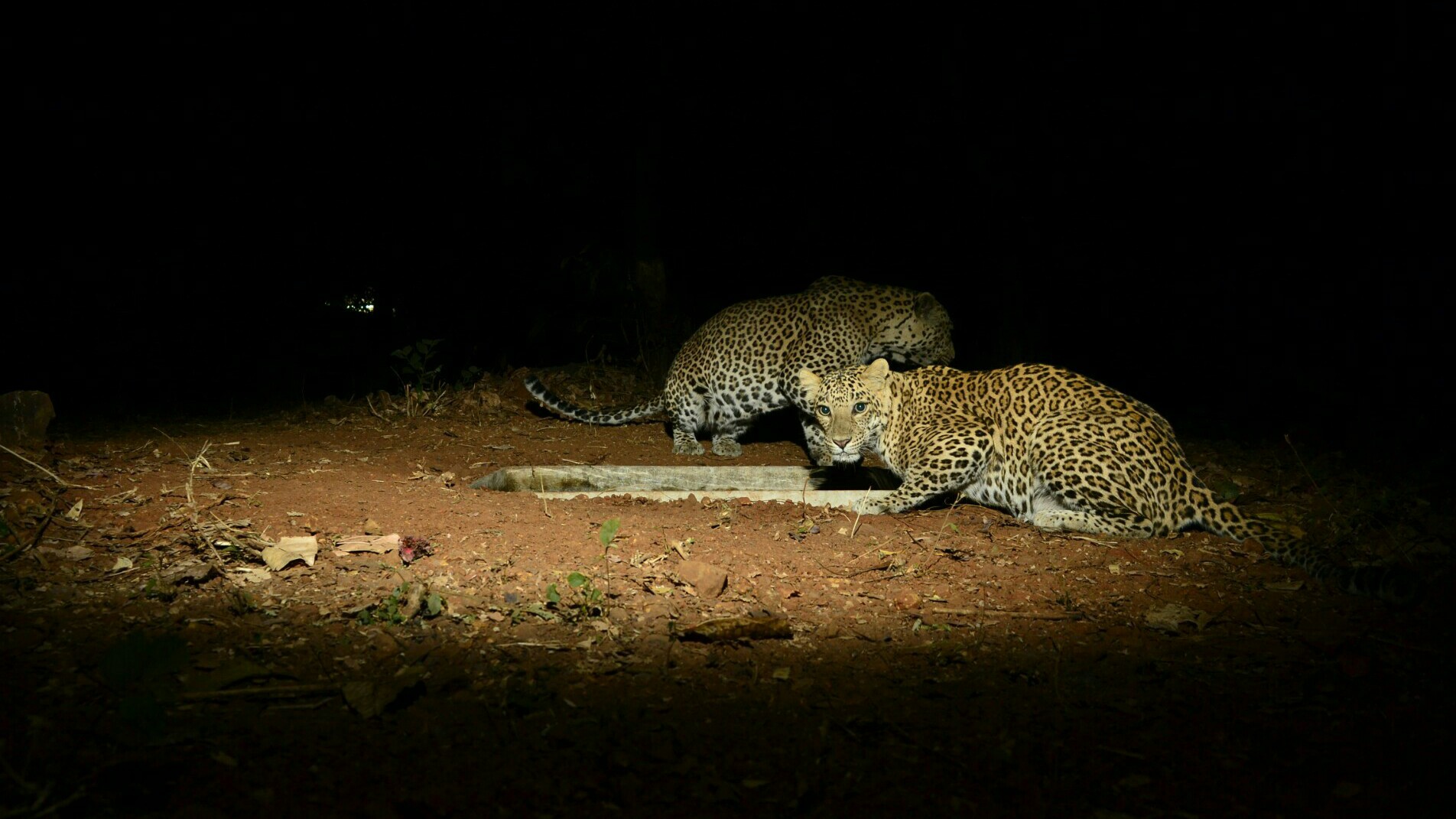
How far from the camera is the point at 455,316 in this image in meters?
17.4

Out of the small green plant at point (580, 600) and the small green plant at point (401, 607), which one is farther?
the small green plant at point (580, 600)

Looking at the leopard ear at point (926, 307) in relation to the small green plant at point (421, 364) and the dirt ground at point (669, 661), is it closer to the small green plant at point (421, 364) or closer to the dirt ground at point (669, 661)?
the dirt ground at point (669, 661)

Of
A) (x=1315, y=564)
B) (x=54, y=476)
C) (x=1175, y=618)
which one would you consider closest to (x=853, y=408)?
(x=1175, y=618)

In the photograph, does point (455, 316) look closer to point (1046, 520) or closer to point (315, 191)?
point (315, 191)

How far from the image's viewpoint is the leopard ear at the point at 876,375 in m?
7.08

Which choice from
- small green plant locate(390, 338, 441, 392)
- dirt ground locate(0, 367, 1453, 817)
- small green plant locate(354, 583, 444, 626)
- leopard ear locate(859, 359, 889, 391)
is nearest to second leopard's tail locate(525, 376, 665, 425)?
small green plant locate(390, 338, 441, 392)

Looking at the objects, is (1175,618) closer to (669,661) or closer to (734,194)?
(669,661)

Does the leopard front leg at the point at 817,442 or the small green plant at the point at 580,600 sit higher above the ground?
the small green plant at the point at 580,600

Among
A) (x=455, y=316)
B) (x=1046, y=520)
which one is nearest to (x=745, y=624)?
(x=1046, y=520)

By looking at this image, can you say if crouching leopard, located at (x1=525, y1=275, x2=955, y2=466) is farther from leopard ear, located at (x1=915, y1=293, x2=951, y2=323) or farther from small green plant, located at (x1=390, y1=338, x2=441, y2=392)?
small green plant, located at (x1=390, y1=338, x2=441, y2=392)

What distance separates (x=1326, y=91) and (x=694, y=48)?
28.3 ft

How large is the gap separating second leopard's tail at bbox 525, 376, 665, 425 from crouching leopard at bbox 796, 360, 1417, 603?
300 centimetres

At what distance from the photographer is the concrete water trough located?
6.79m

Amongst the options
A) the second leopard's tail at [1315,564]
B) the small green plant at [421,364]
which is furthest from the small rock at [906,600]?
the small green plant at [421,364]
